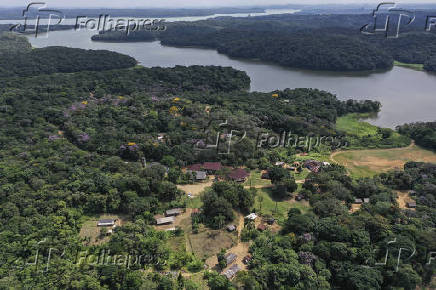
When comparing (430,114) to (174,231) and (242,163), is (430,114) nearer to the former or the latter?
(242,163)

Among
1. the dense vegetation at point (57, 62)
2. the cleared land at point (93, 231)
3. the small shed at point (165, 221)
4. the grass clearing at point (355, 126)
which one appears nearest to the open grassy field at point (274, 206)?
the small shed at point (165, 221)

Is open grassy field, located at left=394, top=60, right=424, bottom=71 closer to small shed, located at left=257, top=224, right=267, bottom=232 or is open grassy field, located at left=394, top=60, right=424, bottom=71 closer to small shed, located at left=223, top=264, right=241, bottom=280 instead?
small shed, located at left=257, top=224, right=267, bottom=232

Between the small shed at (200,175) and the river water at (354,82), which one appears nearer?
the small shed at (200,175)

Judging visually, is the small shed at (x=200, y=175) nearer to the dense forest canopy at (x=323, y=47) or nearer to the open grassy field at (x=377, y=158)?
the open grassy field at (x=377, y=158)

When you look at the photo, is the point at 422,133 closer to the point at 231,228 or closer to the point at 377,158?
the point at 377,158

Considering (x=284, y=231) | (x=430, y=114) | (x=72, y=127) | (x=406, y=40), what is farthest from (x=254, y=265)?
(x=406, y=40)

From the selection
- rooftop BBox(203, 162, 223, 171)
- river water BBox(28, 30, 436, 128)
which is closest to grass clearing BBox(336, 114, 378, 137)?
river water BBox(28, 30, 436, 128)

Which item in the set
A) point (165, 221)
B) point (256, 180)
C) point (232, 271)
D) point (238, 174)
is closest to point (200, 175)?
point (238, 174)
